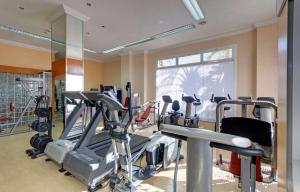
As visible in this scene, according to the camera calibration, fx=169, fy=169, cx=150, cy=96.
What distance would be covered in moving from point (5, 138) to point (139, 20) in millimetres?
4988

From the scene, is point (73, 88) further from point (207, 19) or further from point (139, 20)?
point (207, 19)

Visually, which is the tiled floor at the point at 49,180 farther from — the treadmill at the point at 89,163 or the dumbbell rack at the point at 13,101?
the dumbbell rack at the point at 13,101

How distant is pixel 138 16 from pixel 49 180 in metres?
4.00

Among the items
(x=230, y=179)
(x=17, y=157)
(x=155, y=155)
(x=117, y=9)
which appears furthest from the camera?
(x=117, y=9)

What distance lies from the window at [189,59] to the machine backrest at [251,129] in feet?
17.1

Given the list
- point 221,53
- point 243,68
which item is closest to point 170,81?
point 221,53

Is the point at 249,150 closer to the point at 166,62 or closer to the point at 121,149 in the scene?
the point at 121,149

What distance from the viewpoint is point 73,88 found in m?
4.24

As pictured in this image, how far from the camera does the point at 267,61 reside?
481 centimetres

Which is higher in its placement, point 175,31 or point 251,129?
point 175,31

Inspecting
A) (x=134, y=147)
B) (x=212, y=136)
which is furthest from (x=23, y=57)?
(x=212, y=136)

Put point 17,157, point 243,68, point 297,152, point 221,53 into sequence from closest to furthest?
1. point 297,152
2. point 17,157
3. point 243,68
4. point 221,53

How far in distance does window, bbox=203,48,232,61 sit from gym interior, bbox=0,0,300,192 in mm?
35

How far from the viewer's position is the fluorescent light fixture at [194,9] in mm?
3689
